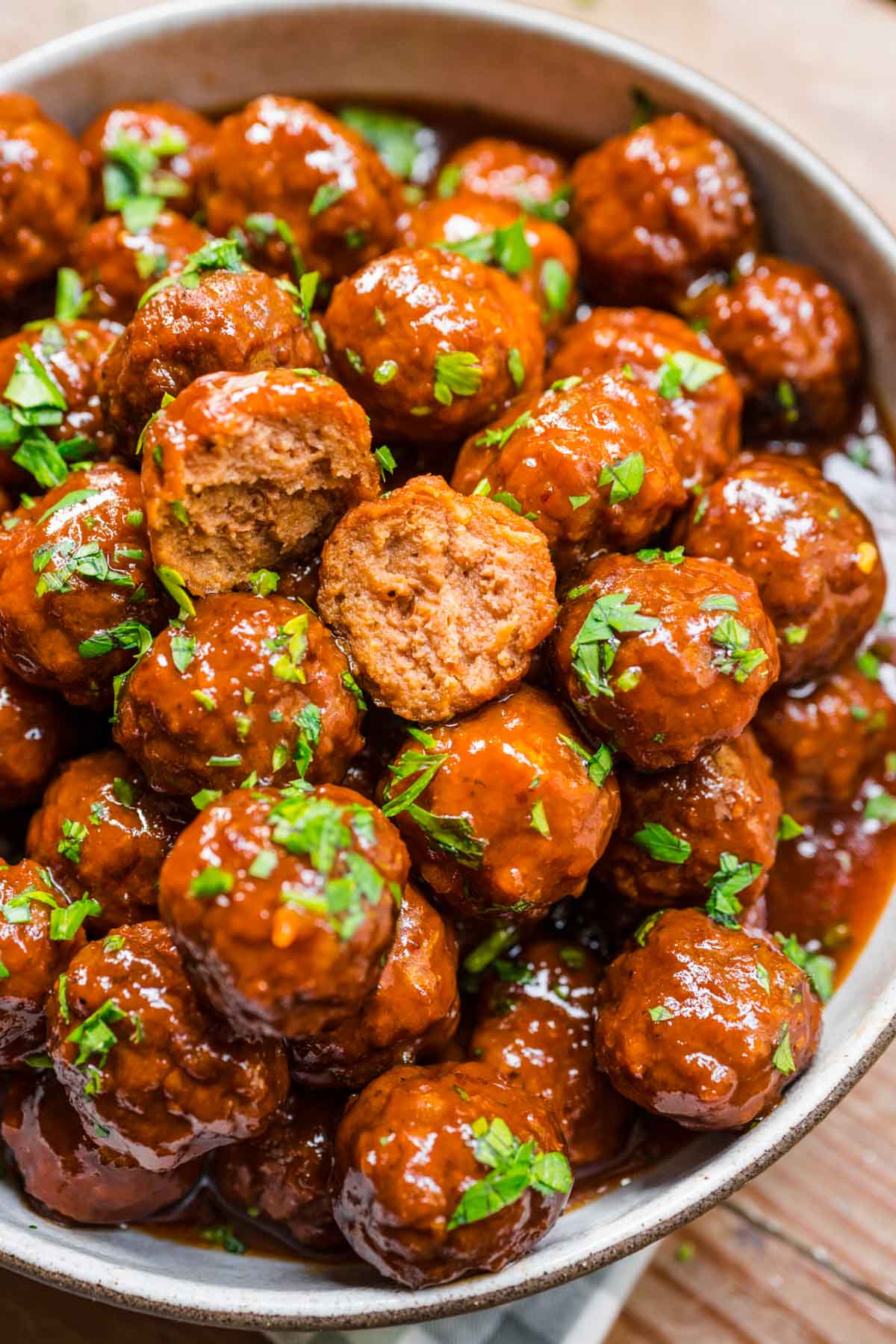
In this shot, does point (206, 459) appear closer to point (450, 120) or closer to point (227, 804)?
point (227, 804)

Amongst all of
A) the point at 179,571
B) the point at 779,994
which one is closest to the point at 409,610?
the point at 179,571

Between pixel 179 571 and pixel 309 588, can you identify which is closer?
pixel 179 571

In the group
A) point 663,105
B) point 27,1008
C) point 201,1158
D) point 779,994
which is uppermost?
point 663,105

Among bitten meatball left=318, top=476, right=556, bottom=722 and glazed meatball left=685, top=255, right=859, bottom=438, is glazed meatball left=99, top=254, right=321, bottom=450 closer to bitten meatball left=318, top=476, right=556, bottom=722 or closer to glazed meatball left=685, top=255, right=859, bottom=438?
bitten meatball left=318, top=476, right=556, bottom=722

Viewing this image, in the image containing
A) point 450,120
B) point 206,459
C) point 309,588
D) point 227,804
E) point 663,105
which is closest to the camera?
point 227,804

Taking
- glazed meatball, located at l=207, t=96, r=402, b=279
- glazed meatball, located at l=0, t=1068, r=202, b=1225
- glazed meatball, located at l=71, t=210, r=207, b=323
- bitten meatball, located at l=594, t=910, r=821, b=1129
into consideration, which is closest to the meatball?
bitten meatball, located at l=594, t=910, r=821, b=1129

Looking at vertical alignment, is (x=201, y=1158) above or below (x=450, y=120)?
below

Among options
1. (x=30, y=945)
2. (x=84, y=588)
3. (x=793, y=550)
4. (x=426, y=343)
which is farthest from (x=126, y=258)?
(x=793, y=550)

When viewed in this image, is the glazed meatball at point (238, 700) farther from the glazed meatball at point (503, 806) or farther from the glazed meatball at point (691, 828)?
the glazed meatball at point (691, 828)
